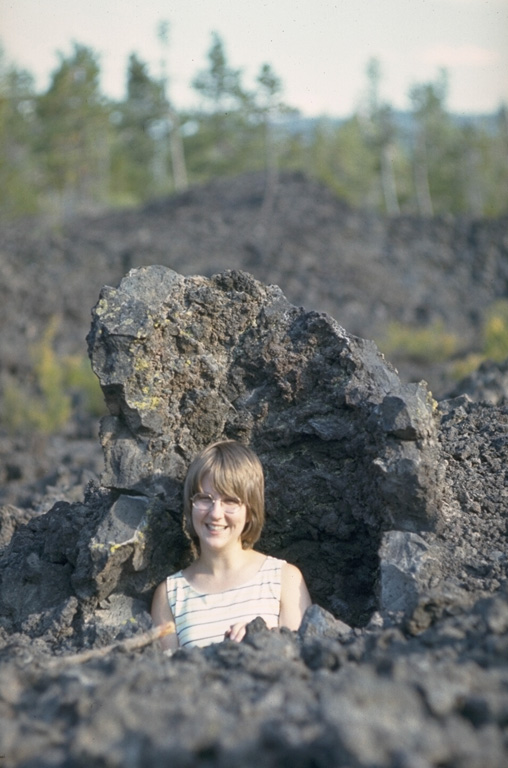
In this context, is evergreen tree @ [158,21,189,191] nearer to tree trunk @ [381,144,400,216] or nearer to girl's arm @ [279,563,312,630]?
tree trunk @ [381,144,400,216]

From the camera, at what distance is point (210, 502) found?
325 centimetres

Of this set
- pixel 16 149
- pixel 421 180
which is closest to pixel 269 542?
pixel 16 149

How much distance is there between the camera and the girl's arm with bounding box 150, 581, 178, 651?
3.19 metres

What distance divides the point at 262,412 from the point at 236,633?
1.15 metres

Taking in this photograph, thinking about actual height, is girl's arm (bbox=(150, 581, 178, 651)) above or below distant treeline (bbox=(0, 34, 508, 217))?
below

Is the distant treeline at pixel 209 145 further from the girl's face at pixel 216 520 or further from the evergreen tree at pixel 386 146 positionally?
the girl's face at pixel 216 520

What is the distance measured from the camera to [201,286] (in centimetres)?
388

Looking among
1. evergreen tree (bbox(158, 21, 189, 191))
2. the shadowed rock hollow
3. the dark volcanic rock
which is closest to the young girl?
the shadowed rock hollow

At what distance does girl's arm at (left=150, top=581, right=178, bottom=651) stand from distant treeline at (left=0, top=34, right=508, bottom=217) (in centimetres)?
2106

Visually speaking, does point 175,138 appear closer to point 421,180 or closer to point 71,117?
point 71,117

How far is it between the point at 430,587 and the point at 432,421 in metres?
0.66

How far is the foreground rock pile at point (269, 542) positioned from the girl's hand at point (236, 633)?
0.70 feet

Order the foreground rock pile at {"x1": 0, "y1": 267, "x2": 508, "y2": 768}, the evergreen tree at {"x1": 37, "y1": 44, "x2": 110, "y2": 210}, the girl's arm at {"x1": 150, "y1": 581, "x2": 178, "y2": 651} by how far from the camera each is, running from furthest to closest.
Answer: the evergreen tree at {"x1": 37, "y1": 44, "x2": 110, "y2": 210} → the girl's arm at {"x1": 150, "y1": 581, "x2": 178, "y2": 651} → the foreground rock pile at {"x1": 0, "y1": 267, "x2": 508, "y2": 768}

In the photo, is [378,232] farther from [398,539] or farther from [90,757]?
[90,757]
